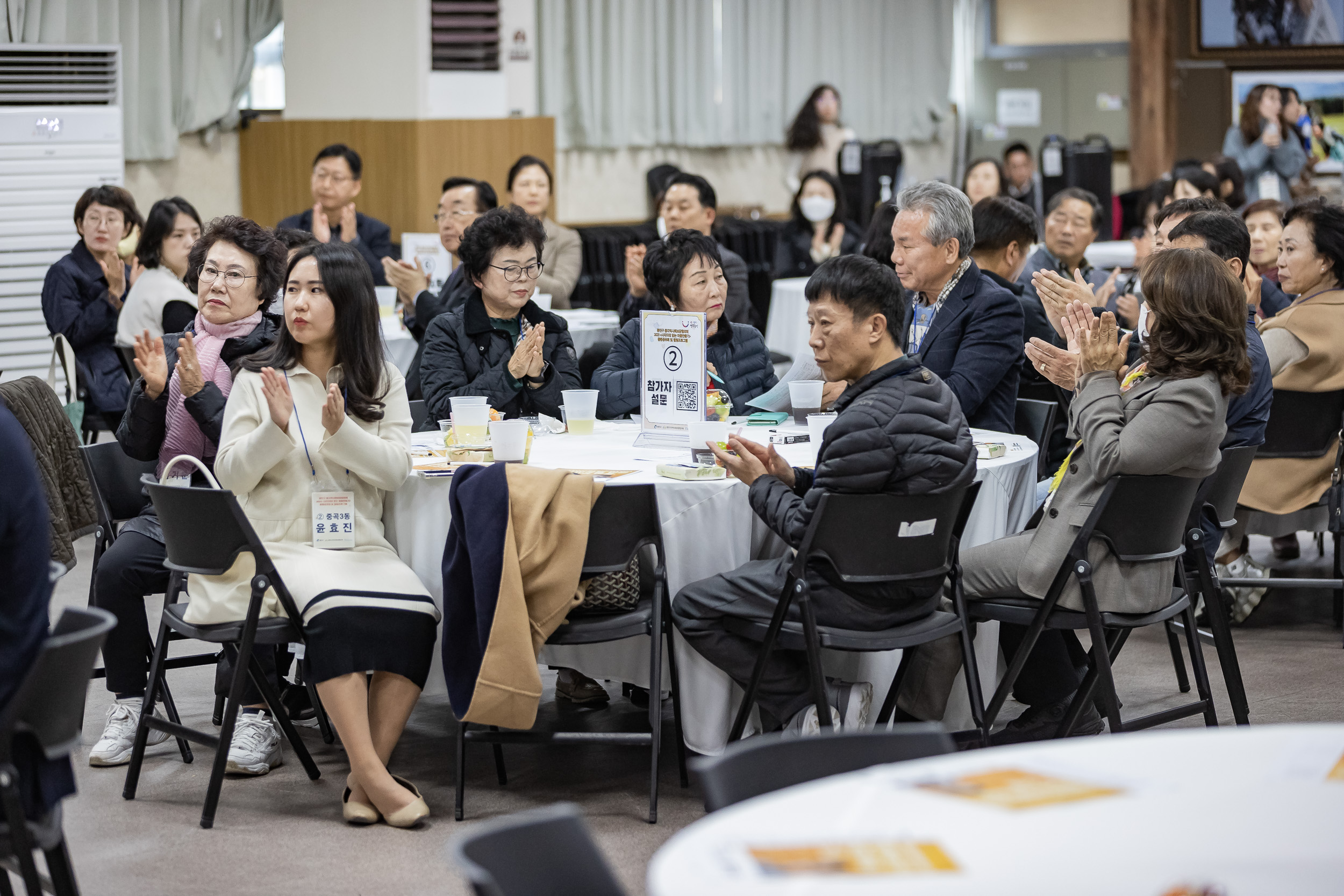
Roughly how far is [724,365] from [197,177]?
548 centimetres

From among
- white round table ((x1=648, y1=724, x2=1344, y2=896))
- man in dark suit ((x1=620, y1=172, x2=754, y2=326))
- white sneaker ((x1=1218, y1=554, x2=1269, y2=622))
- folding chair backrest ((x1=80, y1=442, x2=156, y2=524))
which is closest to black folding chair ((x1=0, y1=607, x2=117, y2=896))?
white round table ((x1=648, y1=724, x2=1344, y2=896))

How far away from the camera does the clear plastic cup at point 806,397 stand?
407cm

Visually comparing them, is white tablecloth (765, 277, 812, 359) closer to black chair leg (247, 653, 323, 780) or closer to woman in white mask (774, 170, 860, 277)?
woman in white mask (774, 170, 860, 277)

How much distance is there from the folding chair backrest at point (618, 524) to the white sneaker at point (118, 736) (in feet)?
4.31

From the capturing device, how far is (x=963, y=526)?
3.48 meters

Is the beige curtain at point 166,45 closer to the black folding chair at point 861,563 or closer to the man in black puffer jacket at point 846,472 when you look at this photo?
the man in black puffer jacket at point 846,472

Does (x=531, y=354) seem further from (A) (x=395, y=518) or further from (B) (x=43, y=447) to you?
(B) (x=43, y=447)

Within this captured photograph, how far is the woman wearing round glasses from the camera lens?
14.3ft

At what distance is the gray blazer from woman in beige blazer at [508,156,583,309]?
3996mm

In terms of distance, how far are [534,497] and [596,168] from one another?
790 centimetres

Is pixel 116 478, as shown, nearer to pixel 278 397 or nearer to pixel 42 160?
pixel 278 397

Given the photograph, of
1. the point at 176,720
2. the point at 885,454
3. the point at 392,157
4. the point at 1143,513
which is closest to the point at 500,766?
the point at 176,720

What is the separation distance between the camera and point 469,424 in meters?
3.82

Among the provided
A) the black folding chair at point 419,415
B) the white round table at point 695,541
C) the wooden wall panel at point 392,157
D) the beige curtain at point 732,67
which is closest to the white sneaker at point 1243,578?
the white round table at point 695,541
